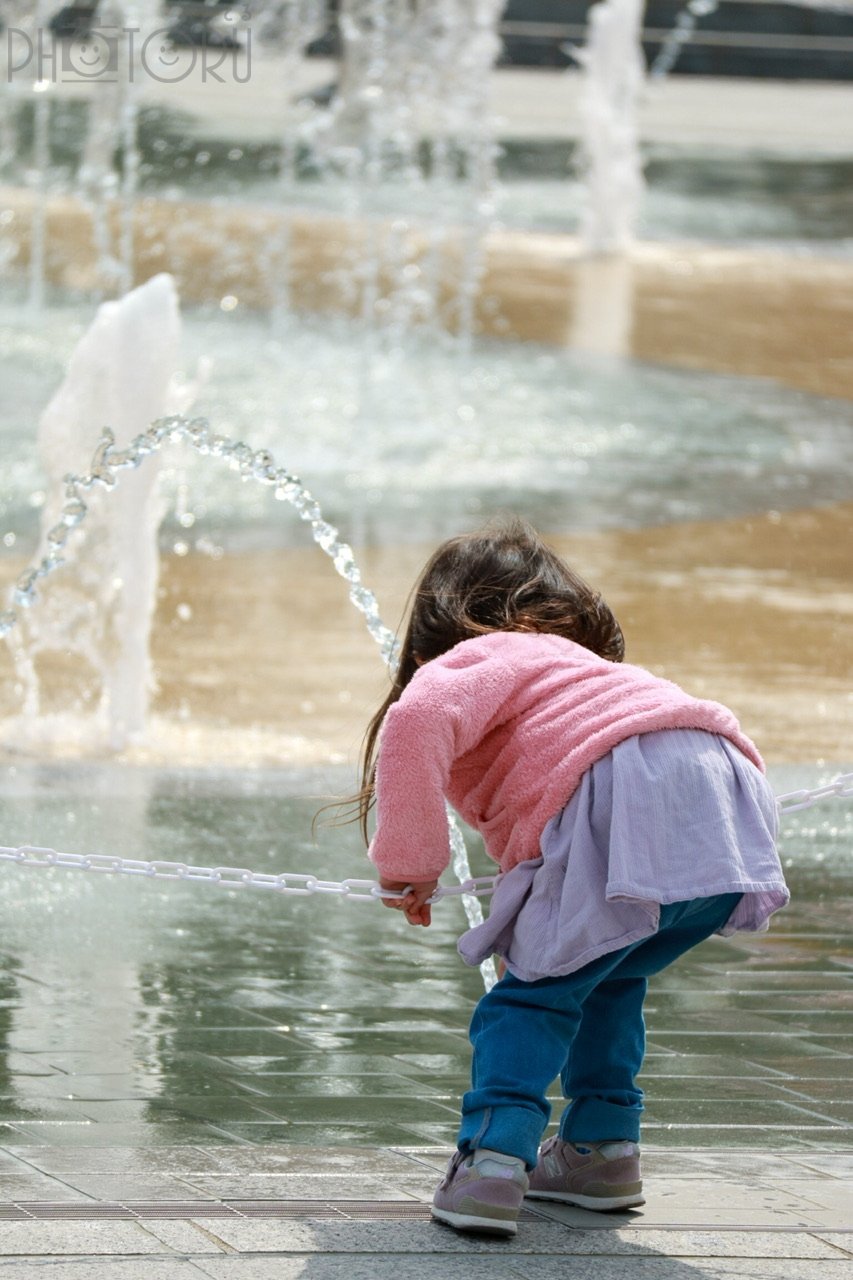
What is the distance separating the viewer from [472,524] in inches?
386

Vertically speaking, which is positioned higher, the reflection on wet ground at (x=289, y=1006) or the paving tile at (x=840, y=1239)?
the paving tile at (x=840, y=1239)

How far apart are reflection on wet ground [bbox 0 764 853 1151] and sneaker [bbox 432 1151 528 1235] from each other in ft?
1.49

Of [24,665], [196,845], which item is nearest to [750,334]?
[24,665]

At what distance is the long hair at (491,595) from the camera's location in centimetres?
334

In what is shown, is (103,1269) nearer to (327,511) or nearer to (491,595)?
(491,595)

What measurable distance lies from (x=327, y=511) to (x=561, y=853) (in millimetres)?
7111

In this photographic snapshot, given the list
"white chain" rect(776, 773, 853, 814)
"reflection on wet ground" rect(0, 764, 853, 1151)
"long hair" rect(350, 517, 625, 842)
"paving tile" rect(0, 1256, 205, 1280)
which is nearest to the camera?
"paving tile" rect(0, 1256, 205, 1280)

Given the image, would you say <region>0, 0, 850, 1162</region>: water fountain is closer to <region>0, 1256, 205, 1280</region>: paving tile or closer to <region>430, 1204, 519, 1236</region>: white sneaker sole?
<region>430, 1204, 519, 1236</region>: white sneaker sole

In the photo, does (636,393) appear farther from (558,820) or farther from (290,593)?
(558,820)

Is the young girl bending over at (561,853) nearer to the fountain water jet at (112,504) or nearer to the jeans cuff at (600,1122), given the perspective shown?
the jeans cuff at (600,1122)

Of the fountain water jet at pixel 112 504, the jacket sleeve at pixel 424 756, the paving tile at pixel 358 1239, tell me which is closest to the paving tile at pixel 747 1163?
the paving tile at pixel 358 1239

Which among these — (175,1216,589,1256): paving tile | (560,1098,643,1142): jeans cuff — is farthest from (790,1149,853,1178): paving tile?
(175,1216,589,1256): paving tile

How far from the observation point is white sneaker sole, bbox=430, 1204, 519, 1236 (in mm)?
3004

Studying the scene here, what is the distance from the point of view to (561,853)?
315 cm
